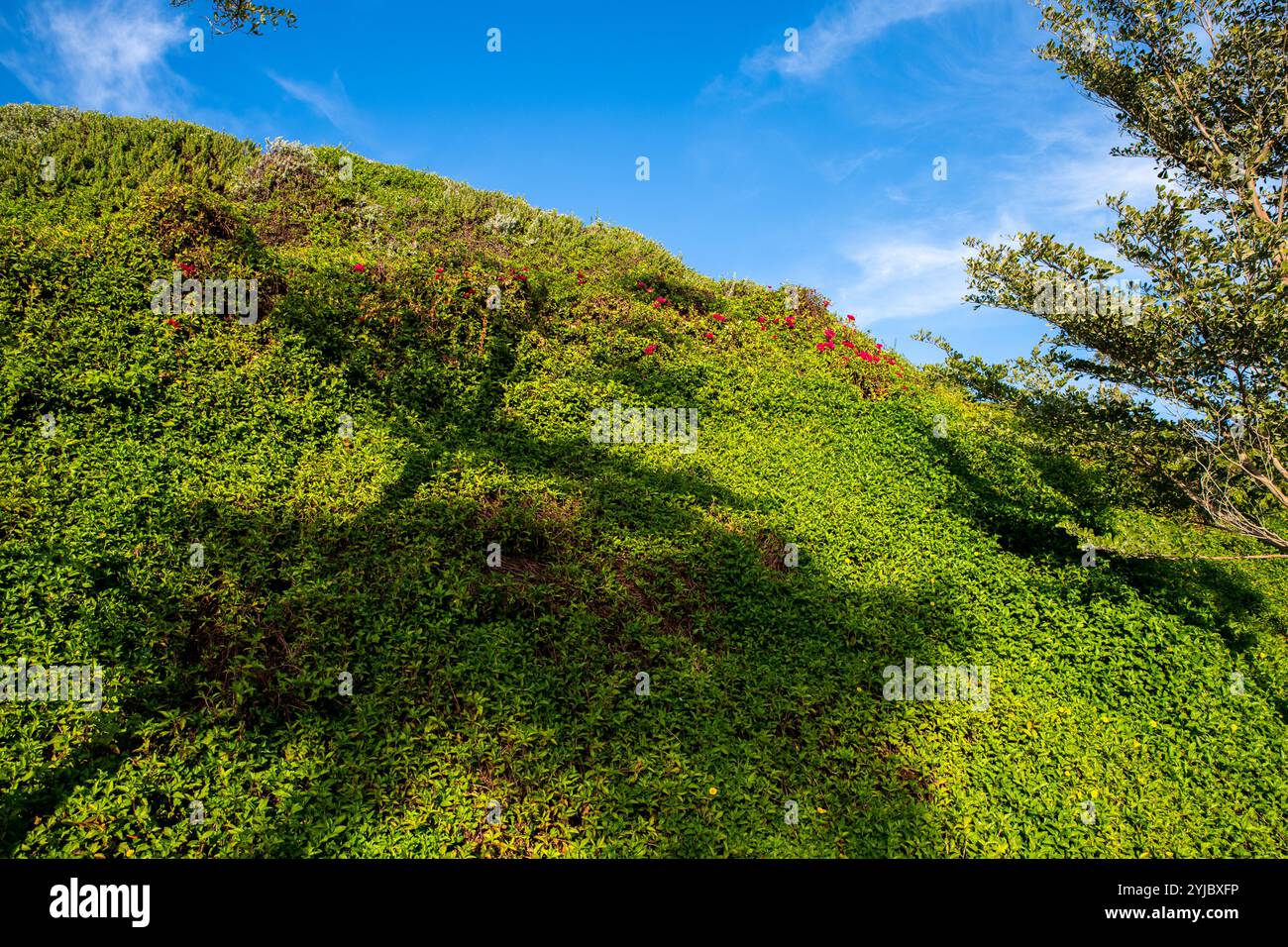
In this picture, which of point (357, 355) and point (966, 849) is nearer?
point (966, 849)

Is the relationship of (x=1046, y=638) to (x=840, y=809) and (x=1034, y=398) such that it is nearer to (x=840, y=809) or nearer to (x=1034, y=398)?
(x=1034, y=398)

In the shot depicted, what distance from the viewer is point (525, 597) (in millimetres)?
7637

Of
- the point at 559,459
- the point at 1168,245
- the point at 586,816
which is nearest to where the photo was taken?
the point at 586,816

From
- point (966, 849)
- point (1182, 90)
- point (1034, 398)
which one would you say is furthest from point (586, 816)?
point (1182, 90)

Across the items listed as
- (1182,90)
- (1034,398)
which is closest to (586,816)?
(1034,398)

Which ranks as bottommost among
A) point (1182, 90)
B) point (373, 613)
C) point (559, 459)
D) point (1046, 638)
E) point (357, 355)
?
point (1046, 638)

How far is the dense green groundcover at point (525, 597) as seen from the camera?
18.8ft

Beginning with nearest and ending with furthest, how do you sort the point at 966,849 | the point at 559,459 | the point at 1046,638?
the point at 966,849 < the point at 1046,638 < the point at 559,459

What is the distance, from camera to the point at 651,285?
55.6 feet

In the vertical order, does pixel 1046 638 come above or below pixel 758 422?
below

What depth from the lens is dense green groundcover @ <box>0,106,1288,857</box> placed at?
5.72 meters

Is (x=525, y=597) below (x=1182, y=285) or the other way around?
below
